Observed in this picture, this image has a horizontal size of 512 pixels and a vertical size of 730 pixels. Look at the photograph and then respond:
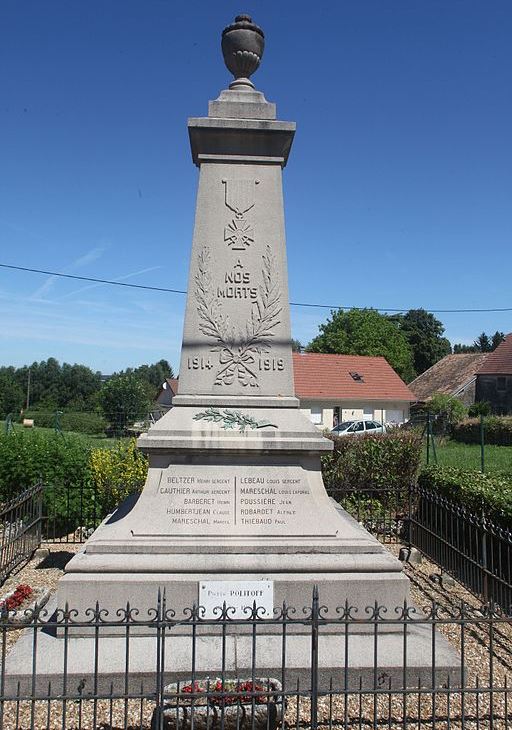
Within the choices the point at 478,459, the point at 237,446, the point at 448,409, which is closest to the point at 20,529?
the point at 237,446

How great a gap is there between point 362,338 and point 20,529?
43114mm

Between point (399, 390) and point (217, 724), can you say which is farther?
point (399, 390)

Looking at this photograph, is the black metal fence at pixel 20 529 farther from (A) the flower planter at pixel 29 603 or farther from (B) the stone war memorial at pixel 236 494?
(B) the stone war memorial at pixel 236 494

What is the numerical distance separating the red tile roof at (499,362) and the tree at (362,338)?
964cm

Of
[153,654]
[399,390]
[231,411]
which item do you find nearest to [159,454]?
[231,411]

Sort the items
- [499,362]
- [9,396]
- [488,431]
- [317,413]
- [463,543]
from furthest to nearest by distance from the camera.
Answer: [9,396] < [499,362] < [317,413] < [488,431] < [463,543]

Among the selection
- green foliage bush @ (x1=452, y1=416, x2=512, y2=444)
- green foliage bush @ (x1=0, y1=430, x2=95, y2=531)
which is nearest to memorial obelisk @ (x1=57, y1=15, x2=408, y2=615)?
green foliage bush @ (x1=0, y1=430, x2=95, y2=531)

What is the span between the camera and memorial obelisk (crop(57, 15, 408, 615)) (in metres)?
4.85

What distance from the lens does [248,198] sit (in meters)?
5.93

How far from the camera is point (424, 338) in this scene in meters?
63.8

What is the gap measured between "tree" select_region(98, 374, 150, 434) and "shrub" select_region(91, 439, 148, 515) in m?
27.6

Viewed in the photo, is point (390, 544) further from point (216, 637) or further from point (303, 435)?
point (216, 637)

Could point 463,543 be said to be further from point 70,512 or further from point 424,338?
point 424,338

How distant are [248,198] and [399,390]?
29097 millimetres
